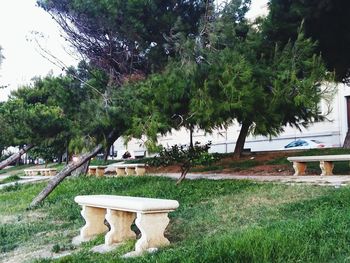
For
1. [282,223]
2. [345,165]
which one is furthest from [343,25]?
[282,223]

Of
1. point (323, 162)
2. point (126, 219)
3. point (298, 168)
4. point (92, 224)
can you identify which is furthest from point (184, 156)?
point (126, 219)

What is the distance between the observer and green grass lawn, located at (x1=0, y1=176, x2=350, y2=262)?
14.0ft

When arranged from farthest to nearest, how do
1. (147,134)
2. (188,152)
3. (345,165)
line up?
(345,165) < (188,152) < (147,134)

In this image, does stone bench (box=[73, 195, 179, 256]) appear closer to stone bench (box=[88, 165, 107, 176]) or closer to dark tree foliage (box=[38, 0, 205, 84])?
dark tree foliage (box=[38, 0, 205, 84])

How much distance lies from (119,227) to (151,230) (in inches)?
34.0

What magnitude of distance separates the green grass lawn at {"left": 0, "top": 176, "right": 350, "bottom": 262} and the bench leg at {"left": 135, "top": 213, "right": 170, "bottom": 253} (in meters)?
0.21

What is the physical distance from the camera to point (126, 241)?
5746mm

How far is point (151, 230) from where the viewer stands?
518 cm

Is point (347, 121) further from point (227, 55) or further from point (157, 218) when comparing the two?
point (157, 218)

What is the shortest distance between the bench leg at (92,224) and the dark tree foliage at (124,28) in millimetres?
3968

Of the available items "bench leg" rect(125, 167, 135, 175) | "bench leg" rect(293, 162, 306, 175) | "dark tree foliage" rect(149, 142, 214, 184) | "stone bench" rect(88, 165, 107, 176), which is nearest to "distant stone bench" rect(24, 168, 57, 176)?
"stone bench" rect(88, 165, 107, 176)

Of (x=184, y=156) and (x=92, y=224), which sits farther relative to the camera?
(x=184, y=156)

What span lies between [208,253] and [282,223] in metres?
1.39

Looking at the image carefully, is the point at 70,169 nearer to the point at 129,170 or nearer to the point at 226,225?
the point at 226,225
